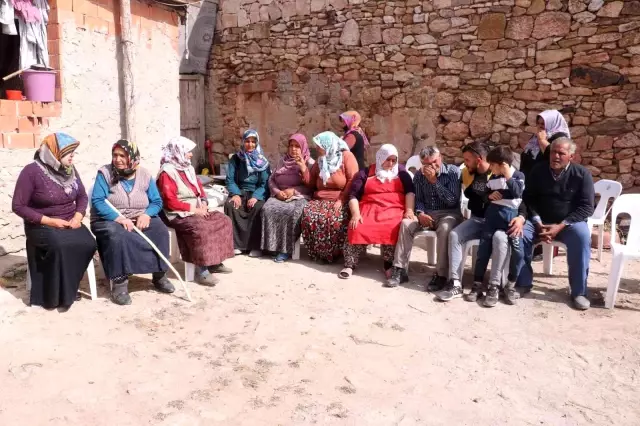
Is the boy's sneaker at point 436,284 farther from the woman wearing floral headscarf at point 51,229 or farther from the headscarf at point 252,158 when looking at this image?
the woman wearing floral headscarf at point 51,229

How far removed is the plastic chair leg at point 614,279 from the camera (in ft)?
13.3

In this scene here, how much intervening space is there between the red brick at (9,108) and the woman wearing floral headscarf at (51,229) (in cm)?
106

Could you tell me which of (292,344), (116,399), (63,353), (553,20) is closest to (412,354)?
(292,344)

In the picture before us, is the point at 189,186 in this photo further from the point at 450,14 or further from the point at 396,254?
the point at 450,14

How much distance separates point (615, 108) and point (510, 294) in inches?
142

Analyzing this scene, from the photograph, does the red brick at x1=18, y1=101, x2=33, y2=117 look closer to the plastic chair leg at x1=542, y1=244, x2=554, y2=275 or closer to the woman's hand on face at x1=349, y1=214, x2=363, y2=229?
the woman's hand on face at x1=349, y1=214, x2=363, y2=229

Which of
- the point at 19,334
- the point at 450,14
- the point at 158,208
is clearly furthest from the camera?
the point at 450,14

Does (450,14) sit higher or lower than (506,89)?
higher

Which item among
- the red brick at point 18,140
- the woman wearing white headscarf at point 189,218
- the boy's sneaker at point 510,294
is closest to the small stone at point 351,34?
the woman wearing white headscarf at point 189,218

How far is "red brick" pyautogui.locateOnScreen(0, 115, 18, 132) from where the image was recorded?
4710 mm

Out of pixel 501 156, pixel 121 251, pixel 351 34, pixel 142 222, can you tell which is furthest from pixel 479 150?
pixel 351 34

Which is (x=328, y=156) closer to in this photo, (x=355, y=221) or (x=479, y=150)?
(x=355, y=221)

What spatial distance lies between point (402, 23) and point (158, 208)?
16.1 ft

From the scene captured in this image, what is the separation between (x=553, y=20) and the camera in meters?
6.75
